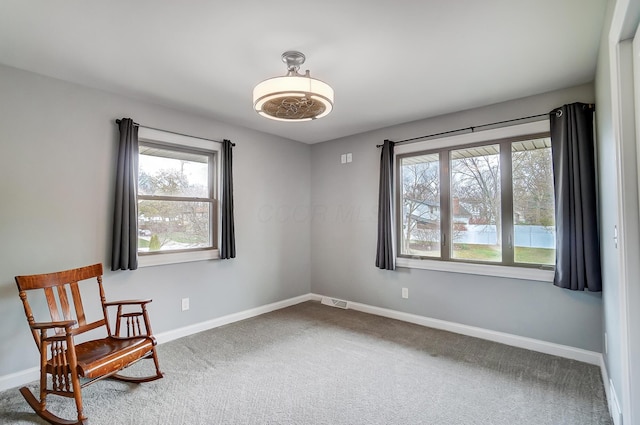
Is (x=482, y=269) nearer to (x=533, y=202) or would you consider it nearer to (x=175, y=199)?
(x=533, y=202)

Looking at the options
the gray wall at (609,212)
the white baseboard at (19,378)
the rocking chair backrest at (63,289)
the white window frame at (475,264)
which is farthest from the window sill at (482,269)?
the white baseboard at (19,378)

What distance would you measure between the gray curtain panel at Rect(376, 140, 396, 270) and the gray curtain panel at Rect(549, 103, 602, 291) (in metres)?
1.67

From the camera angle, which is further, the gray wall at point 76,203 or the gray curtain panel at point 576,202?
the gray curtain panel at point 576,202

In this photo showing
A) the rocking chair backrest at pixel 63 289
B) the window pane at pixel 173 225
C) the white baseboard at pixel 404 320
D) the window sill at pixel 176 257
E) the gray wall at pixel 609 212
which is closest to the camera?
the gray wall at pixel 609 212

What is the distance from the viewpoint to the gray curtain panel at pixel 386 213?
3965 millimetres

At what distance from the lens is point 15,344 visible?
8.17 feet

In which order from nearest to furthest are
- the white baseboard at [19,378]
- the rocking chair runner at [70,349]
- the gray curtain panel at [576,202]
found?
the rocking chair runner at [70,349]
the white baseboard at [19,378]
the gray curtain panel at [576,202]

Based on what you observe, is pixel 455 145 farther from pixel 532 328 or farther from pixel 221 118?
pixel 221 118

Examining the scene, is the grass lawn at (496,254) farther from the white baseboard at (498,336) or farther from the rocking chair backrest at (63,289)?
the rocking chair backrest at (63,289)

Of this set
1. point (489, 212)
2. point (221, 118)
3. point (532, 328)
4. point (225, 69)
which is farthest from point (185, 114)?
point (532, 328)

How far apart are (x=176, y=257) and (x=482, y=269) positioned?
3.27 m

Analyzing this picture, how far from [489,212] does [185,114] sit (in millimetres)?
3499

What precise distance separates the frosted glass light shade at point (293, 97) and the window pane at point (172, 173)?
1.60 metres

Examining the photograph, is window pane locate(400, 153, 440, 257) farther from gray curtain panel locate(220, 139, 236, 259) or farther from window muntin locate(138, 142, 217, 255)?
window muntin locate(138, 142, 217, 255)
